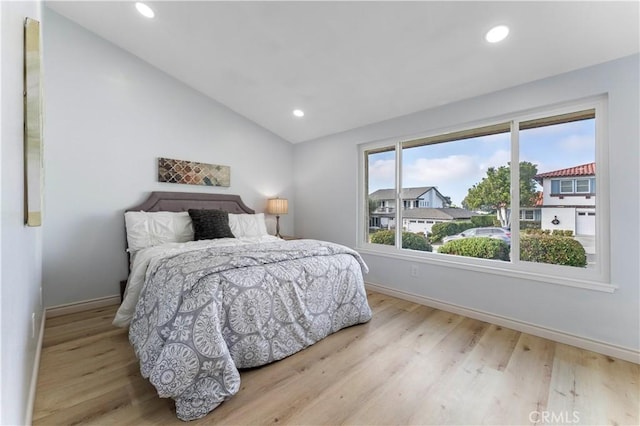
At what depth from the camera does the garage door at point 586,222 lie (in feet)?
7.27

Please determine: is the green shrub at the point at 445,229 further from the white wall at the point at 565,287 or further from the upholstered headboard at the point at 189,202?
the upholstered headboard at the point at 189,202

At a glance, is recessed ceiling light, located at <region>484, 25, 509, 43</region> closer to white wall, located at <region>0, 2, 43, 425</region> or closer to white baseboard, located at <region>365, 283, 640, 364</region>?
white baseboard, located at <region>365, 283, 640, 364</region>

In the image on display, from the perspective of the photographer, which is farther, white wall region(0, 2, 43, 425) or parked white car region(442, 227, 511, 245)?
parked white car region(442, 227, 511, 245)

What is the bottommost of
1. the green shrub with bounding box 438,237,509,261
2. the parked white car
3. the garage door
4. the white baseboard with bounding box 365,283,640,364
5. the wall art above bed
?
the white baseboard with bounding box 365,283,640,364

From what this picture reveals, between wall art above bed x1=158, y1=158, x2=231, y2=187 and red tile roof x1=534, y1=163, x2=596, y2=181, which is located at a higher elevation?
wall art above bed x1=158, y1=158, x2=231, y2=187

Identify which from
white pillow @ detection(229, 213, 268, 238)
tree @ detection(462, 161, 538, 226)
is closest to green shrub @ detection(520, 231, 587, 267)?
tree @ detection(462, 161, 538, 226)

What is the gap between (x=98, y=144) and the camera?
294 centimetres

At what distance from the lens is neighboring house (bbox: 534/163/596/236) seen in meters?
2.23

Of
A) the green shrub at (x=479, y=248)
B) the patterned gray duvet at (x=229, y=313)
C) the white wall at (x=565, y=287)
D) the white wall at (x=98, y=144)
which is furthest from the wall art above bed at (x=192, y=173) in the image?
the green shrub at (x=479, y=248)

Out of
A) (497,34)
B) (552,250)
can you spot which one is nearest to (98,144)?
(497,34)

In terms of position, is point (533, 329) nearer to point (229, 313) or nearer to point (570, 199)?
point (570, 199)

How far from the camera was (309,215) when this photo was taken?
14.8 ft

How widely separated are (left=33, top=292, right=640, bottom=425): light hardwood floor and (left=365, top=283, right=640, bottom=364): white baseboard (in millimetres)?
63

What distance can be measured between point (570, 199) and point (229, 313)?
2.83 metres
